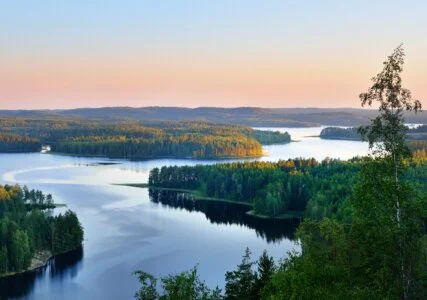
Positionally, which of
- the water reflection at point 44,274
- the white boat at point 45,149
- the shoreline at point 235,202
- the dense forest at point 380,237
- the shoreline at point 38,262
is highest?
the dense forest at point 380,237

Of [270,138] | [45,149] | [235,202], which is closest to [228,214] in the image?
[235,202]

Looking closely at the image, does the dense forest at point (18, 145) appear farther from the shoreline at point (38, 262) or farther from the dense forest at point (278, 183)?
the shoreline at point (38, 262)

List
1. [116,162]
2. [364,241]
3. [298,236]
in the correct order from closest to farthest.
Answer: [364,241] → [298,236] → [116,162]

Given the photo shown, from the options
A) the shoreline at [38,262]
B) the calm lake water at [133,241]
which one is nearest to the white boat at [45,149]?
the calm lake water at [133,241]

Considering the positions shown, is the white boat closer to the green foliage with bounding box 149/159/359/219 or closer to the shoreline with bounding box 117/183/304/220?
the shoreline with bounding box 117/183/304/220

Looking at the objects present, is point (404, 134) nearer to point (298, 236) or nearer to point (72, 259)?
point (298, 236)

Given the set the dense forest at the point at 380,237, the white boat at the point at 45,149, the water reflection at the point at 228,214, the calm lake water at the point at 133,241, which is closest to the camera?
the dense forest at the point at 380,237

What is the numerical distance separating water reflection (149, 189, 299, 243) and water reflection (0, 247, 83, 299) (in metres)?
17.5

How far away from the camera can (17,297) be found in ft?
119

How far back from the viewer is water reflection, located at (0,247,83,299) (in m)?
37.4

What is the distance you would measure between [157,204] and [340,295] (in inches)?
2460

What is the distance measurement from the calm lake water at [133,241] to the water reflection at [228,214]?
0.10 metres

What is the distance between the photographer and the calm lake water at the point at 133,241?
38.6m

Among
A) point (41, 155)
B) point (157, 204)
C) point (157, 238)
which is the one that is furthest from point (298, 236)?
point (41, 155)
